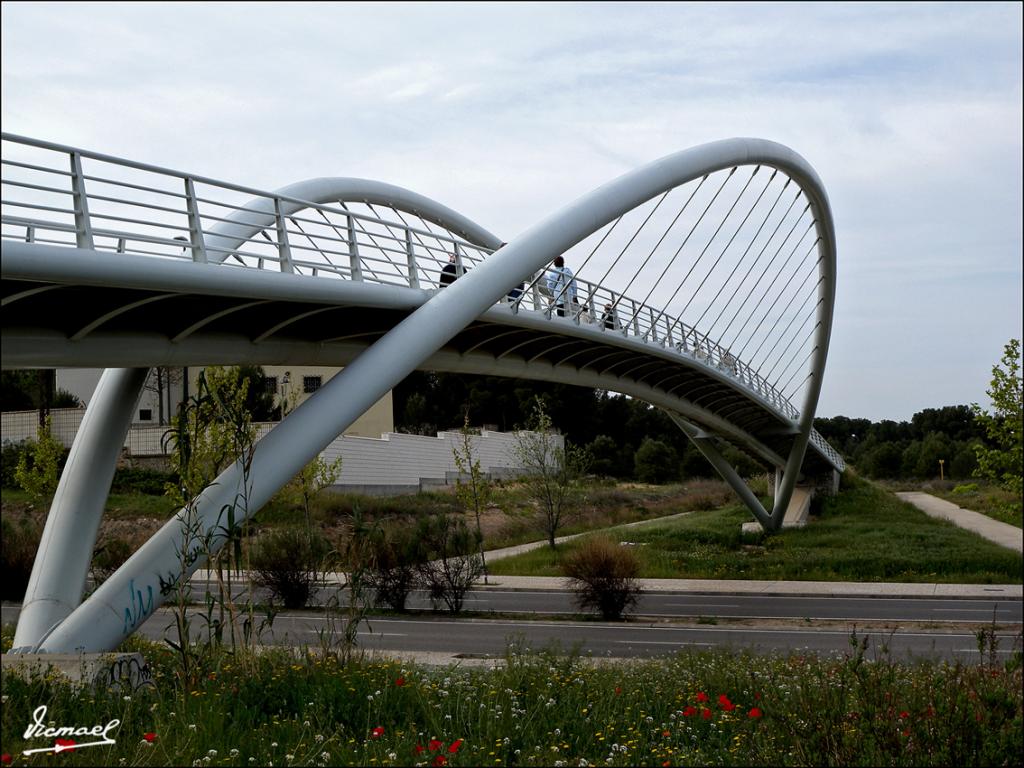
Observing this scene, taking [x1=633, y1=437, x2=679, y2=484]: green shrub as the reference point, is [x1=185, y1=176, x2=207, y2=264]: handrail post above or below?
above

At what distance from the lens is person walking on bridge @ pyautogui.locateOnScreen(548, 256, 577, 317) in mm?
21352

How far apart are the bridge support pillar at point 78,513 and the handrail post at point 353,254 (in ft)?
10.4

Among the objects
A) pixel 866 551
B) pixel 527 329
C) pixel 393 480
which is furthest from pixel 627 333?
pixel 393 480

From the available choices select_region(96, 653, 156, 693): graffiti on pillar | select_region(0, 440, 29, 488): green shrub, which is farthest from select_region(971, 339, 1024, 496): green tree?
select_region(0, 440, 29, 488): green shrub

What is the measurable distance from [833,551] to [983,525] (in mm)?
20295

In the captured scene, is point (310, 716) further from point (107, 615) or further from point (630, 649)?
point (630, 649)

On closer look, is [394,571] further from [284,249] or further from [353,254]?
[284,249]

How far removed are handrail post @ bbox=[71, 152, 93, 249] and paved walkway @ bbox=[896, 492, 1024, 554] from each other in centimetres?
836

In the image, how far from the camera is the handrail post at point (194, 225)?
12078 mm

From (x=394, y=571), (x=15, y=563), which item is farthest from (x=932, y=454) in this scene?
(x=15, y=563)

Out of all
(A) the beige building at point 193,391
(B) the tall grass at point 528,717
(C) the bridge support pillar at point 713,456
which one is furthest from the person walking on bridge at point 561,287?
(C) the bridge support pillar at point 713,456

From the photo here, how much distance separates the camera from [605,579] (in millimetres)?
22672

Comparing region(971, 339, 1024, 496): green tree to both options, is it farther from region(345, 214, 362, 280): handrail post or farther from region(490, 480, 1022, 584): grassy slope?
region(345, 214, 362, 280): handrail post

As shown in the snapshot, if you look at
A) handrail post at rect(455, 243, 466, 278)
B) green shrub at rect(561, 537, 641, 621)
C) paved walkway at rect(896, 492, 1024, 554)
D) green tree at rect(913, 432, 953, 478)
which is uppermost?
handrail post at rect(455, 243, 466, 278)
